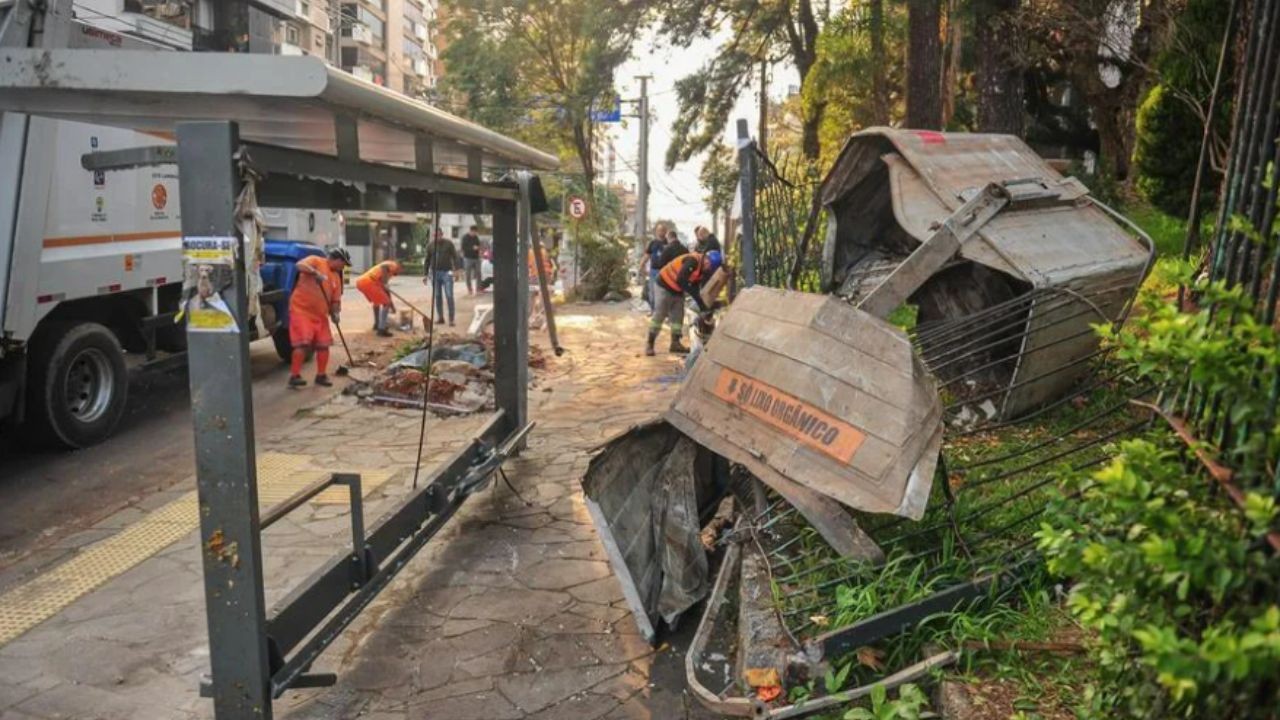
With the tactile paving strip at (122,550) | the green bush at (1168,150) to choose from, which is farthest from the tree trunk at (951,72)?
the tactile paving strip at (122,550)

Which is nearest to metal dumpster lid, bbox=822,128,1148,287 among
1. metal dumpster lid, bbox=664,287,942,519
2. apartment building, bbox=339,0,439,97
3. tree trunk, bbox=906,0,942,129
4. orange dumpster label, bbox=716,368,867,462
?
metal dumpster lid, bbox=664,287,942,519

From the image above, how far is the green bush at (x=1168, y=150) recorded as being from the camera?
9.27m

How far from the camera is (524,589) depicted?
200 inches

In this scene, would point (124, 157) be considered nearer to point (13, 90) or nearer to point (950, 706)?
point (13, 90)

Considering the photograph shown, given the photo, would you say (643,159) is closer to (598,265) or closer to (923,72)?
(598,265)

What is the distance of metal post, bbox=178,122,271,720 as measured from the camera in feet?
9.82

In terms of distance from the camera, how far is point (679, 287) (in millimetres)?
12258

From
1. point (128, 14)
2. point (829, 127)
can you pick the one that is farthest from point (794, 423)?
point (829, 127)

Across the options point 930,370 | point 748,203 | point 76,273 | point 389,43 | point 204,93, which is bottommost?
point 930,370

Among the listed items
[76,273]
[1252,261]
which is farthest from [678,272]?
[1252,261]

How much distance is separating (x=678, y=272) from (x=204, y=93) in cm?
936

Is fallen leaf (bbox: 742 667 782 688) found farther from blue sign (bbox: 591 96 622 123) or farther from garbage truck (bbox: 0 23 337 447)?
blue sign (bbox: 591 96 622 123)

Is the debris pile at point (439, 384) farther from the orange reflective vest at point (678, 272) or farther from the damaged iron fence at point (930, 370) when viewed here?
the damaged iron fence at point (930, 370)

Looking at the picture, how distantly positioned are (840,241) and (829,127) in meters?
14.3
